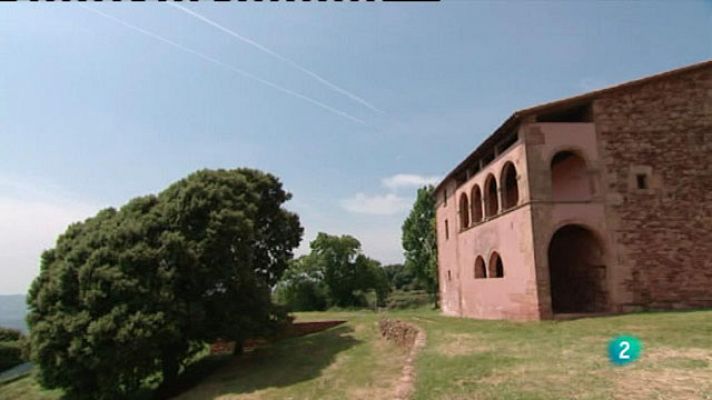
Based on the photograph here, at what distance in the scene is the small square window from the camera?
1828 centimetres

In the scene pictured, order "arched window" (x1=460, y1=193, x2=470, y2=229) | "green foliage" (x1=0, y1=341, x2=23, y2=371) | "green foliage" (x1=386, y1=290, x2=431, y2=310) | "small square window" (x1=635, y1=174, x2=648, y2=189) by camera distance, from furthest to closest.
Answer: "green foliage" (x1=386, y1=290, x2=431, y2=310)
"green foliage" (x1=0, y1=341, x2=23, y2=371)
"arched window" (x1=460, y1=193, x2=470, y2=229)
"small square window" (x1=635, y1=174, x2=648, y2=189)

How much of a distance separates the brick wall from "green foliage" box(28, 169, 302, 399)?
47.5 feet

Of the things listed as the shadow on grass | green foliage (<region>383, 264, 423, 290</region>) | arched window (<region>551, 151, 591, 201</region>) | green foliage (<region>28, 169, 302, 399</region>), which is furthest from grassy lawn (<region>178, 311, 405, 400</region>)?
green foliage (<region>383, 264, 423, 290</region>)

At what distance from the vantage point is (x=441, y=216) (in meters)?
32.4

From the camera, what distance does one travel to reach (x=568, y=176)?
21.8m

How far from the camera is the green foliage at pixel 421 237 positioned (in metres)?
46.1

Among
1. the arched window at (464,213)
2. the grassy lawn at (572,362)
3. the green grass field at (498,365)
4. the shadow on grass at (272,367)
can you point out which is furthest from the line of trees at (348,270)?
the grassy lawn at (572,362)

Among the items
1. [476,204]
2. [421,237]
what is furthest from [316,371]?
[421,237]

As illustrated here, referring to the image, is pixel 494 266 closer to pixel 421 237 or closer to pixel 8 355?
pixel 421 237

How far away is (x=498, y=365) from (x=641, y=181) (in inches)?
460

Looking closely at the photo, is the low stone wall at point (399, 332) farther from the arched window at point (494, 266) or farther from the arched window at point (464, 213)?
the arched window at point (464, 213)

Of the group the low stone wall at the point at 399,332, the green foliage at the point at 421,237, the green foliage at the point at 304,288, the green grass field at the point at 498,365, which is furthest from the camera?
the green foliage at the point at 304,288

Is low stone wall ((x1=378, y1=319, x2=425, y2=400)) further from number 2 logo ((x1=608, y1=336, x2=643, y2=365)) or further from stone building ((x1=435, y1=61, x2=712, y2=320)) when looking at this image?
number 2 logo ((x1=608, y1=336, x2=643, y2=365))

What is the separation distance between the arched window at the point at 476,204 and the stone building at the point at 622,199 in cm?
465
